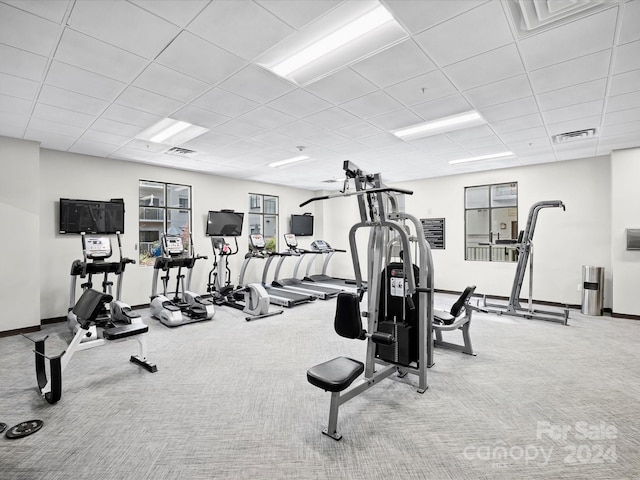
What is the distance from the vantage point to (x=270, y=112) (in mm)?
3975

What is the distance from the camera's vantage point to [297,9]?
218 cm

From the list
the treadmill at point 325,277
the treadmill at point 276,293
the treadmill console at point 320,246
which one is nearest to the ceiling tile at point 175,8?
the treadmill at point 276,293

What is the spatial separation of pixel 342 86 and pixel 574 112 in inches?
120

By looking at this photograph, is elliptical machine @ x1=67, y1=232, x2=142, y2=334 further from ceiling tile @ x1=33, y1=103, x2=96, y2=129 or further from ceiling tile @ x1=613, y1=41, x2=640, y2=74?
ceiling tile @ x1=613, y1=41, x2=640, y2=74

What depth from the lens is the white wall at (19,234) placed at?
4.64 m

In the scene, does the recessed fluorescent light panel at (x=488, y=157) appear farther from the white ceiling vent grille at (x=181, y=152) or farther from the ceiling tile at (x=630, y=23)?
the white ceiling vent grille at (x=181, y=152)

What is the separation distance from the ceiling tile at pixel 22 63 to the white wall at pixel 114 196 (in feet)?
9.79

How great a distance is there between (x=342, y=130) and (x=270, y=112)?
1168 mm

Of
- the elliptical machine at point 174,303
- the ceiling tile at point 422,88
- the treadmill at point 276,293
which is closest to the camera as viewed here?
the ceiling tile at point 422,88

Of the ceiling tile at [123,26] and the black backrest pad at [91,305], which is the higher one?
the ceiling tile at [123,26]

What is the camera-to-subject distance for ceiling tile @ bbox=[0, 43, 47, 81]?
2629 millimetres

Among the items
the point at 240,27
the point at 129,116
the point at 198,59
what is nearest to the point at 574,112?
the point at 240,27

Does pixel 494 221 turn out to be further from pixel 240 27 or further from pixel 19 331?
pixel 19 331

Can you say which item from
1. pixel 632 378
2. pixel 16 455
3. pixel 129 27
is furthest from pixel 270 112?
pixel 632 378
